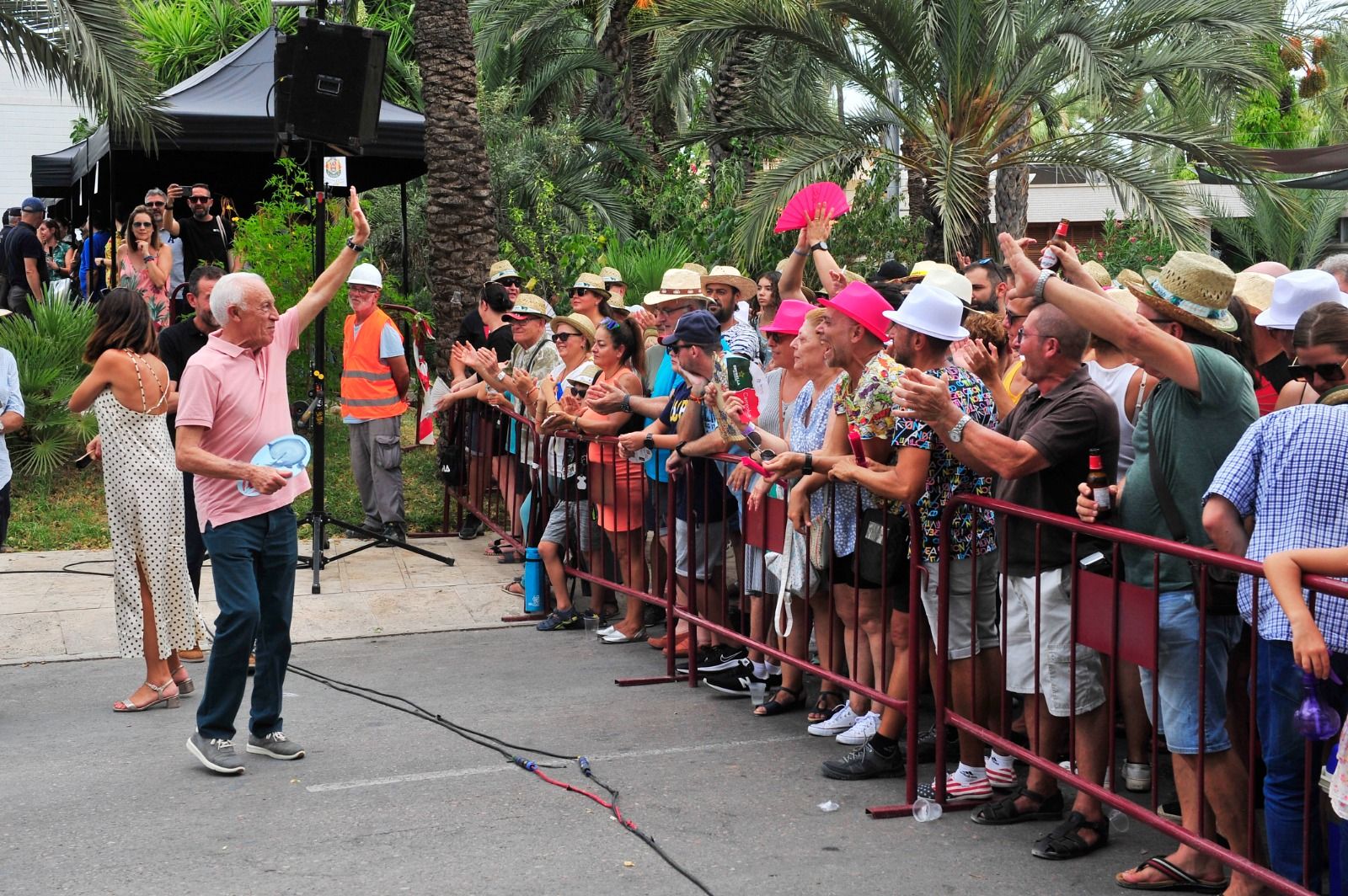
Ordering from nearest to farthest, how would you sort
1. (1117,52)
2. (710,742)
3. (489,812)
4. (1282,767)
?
1. (1282,767)
2. (489,812)
3. (710,742)
4. (1117,52)

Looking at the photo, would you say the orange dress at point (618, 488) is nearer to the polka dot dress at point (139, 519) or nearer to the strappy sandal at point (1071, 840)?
the polka dot dress at point (139, 519)

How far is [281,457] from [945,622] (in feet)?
9.20

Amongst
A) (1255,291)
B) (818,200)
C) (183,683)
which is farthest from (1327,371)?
(183,683)

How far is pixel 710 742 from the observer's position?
6.23 metres

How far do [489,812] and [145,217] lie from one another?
1011 centimetres

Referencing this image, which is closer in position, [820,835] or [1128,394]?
[820,835]

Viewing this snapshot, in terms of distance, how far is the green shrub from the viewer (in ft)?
40.9

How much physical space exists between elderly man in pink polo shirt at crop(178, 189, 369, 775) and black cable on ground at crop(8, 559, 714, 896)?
779mm

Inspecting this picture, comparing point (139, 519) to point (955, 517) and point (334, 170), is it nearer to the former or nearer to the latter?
point (334, 170)

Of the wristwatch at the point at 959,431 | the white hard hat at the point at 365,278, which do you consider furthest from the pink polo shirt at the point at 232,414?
the white hard hat at the point at 365,278

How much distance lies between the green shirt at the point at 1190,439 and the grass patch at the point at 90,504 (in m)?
8.14

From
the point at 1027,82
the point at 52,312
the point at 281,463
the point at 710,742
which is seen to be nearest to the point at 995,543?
the point at 710,742

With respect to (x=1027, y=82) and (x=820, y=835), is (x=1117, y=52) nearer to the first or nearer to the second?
(x=1027, y=82)

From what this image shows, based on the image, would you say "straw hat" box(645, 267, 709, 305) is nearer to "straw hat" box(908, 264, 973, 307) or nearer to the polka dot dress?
"straw hat" box(908, 264, 973, 307)
